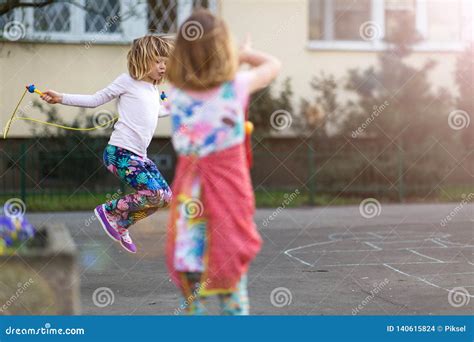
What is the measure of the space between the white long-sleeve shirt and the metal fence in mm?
6003

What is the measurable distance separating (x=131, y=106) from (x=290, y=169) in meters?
7.62

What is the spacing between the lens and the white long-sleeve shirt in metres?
5.71

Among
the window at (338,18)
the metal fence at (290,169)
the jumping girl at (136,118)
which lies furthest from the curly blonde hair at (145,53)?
the window at (338,18)

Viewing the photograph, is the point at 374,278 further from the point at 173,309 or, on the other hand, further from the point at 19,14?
the point at 19,14

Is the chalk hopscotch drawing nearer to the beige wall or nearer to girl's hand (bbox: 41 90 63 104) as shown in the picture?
girl's hand (bbox: 41 90 63 104)

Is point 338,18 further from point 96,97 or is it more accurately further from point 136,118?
point 96,97

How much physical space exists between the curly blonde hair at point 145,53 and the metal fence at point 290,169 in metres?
6.27

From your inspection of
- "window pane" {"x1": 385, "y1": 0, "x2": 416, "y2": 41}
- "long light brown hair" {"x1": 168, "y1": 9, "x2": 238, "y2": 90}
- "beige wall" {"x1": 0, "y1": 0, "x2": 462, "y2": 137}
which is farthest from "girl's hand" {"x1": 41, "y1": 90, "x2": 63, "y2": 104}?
"window pane" {"x1": 385, "y1": 0, "x2": 416, "y2": 41}

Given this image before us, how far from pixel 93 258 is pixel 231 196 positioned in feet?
14.1

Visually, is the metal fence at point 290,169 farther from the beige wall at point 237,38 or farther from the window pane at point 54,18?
the window pane at point 54,18

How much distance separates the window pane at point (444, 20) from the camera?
49.5 ft

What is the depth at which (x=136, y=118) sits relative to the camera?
229 inches

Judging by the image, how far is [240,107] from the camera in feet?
12.0

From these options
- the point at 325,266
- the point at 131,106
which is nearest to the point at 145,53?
the point at 131,106
